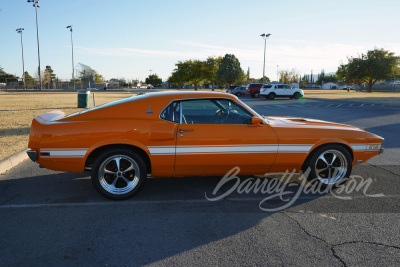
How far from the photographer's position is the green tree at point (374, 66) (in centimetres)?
5509

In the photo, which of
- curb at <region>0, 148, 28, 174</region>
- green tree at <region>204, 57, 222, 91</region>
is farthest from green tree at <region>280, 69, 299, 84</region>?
curb at <region>0, 148, 28, 174</region>

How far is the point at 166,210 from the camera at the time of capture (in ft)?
12.3

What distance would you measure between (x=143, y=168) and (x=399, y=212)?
318cm

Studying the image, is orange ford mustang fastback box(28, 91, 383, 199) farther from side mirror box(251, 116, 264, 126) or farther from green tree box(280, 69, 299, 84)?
green tree box(280, 69, 299, 84)

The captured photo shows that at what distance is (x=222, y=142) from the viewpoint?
13.3 ft

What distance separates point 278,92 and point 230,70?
36930 millimetres

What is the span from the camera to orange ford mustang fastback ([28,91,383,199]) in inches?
154

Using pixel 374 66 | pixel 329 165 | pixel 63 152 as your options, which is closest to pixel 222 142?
pixel 329 165

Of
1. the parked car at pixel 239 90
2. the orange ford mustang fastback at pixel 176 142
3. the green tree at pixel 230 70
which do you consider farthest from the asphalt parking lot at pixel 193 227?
the green tree at pixel 230 70

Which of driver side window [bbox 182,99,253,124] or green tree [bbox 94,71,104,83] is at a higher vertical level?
green tree [bbox 94,71,104,83]

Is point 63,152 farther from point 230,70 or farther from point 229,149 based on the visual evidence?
point 230,70

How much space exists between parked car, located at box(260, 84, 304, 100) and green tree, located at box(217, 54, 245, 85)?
36.0 metres

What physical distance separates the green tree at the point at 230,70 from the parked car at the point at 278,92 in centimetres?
3600

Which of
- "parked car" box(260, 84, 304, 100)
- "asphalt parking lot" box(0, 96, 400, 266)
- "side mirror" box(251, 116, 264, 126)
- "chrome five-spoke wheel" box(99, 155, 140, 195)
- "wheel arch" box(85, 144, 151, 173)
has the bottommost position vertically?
"asphalt parking lot" box(0, 96, 400, 266)
